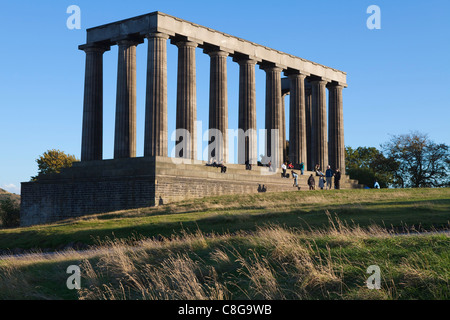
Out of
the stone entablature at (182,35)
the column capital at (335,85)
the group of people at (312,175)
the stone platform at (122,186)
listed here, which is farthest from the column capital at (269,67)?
the stone platform at (122,186)

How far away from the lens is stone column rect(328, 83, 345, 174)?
3051 inches

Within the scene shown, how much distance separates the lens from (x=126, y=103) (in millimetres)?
56938

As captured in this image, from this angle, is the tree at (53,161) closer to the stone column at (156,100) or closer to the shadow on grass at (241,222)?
the stone column at (156,100)

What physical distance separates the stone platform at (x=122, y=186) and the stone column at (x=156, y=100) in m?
2.44

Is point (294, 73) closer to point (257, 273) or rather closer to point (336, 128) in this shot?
point (336, 128)

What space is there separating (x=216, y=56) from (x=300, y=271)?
1947 inches

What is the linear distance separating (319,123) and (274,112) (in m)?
10.2

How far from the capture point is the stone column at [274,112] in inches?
2653

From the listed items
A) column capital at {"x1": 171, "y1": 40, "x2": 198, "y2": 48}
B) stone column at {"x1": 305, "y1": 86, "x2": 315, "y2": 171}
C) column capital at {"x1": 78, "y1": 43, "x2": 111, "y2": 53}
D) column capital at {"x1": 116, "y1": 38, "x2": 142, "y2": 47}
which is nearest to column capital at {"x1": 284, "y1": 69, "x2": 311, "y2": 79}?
stone column at {"x1": 305, "y1": 86, "x2": 315, "y2": 171}

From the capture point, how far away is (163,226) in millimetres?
30156

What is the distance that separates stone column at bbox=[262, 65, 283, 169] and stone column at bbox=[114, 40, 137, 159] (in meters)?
17.7

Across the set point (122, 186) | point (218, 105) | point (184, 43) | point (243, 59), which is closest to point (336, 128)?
point (243, 59)
